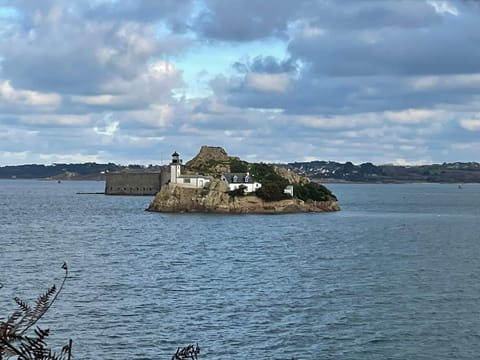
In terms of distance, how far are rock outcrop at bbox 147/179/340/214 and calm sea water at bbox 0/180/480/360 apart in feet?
79.9

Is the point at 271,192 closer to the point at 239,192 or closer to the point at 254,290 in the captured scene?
the point at 239,192

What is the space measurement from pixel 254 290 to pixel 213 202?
70.1 metres

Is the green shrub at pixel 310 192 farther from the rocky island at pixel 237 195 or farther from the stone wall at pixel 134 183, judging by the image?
the stone wall at pixel 134 183

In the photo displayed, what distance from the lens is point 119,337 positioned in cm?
2981

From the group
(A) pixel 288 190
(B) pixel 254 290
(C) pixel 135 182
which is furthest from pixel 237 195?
(C) pixel 135 182

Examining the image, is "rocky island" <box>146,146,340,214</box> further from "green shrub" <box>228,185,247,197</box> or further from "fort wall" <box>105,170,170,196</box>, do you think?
"fort wall" <box>105,170,170,196</box>

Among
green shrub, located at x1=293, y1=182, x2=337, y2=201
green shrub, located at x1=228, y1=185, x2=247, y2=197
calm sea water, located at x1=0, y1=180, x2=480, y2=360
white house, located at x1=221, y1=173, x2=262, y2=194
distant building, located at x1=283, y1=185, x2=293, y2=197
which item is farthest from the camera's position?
green shrub, located at x1=293, y1=182, x2=337, y2=201

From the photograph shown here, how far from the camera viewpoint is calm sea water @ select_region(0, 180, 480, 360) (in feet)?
95.0

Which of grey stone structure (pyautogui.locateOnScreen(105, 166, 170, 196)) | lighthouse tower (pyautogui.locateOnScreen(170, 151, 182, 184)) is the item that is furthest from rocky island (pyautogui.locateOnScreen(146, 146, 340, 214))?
grey stone structure (pyautogui.locateOnScreen(105, 166, 170, 196))

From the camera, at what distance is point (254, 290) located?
4197 cm

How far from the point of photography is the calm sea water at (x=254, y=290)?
28953mm

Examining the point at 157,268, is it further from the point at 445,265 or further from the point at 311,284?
the point at 445,265

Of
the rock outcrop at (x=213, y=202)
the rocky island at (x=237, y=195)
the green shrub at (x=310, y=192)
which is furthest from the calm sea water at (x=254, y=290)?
the green shrub at (x=310, y=192)

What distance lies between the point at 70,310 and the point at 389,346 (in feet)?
51.3
